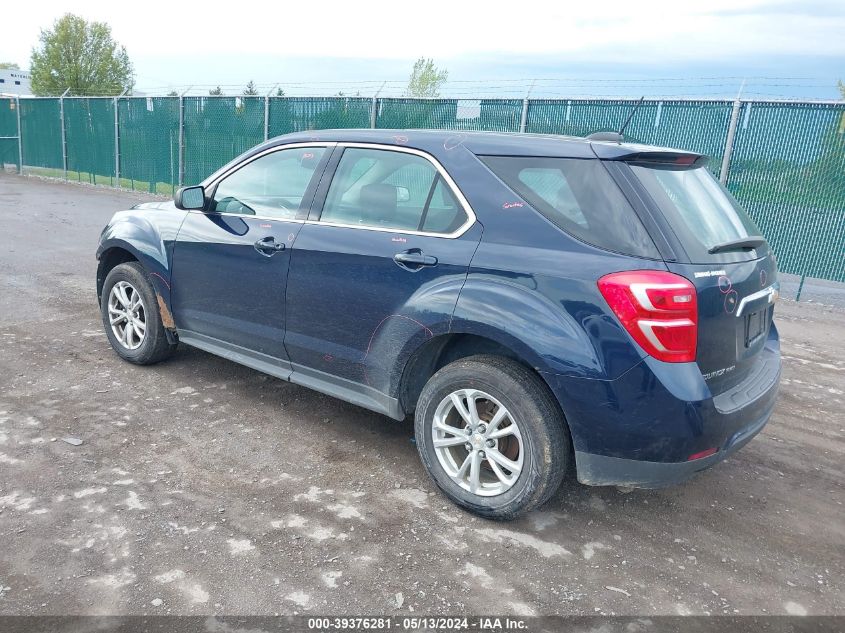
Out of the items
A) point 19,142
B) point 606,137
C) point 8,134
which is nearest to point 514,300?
point 606,137

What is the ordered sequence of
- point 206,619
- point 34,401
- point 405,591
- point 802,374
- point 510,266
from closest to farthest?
point 206,619
point 405,591
point 510,266
point 34,401
point 802,374

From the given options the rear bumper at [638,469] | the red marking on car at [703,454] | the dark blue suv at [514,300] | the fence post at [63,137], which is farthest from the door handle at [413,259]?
the fence post at [63,137]

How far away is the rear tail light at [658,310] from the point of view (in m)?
2.77

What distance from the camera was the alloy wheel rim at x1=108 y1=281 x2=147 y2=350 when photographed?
196 inches

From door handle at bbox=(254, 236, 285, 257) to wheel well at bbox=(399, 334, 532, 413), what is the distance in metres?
1.07

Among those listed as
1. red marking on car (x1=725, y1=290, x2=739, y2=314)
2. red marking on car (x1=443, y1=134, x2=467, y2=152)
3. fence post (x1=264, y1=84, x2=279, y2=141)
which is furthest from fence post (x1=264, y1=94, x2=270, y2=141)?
red marking on car (x1=725, y1=290, x2=739, y2=314)

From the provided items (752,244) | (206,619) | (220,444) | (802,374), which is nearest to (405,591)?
(206,619)

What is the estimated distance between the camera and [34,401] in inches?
173

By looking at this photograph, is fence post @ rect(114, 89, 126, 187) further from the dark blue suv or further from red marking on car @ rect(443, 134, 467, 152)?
red marking on car @ rect(443, 134, 467, 152)

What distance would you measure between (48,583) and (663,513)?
277 cm

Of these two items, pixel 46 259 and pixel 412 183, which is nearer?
pixel 412 183

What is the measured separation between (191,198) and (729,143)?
770cm

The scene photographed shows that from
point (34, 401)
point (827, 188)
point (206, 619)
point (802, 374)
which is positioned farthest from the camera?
point (827, 188)

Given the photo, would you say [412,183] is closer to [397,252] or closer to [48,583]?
[397,252]
